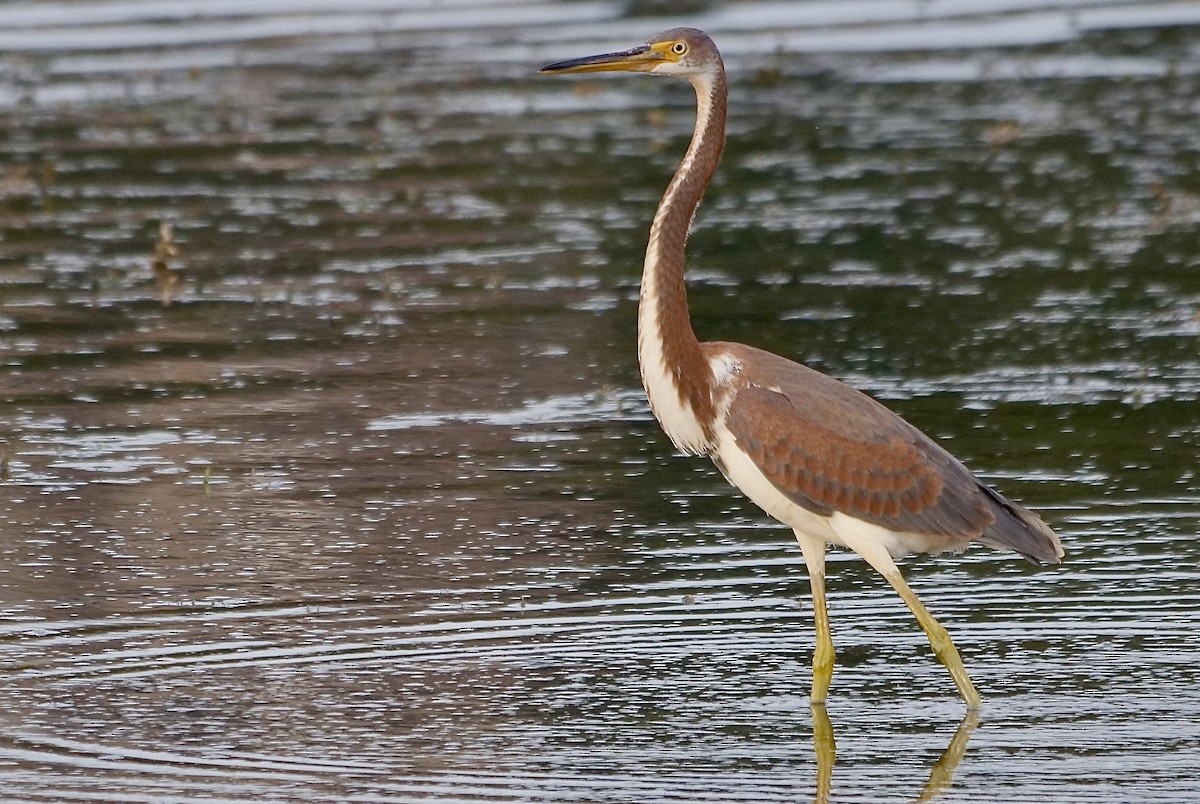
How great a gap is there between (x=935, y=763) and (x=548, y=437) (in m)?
4.22

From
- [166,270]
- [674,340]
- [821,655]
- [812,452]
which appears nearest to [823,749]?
[821,655]

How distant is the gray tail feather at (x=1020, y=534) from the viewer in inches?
307

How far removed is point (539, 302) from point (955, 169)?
216 inches

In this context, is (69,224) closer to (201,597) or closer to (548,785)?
(201,597)

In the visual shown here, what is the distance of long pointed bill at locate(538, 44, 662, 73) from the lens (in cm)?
840

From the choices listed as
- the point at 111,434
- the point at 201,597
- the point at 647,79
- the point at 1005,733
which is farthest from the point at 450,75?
the point at 1005,733

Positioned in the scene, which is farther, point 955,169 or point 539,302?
point 955,169

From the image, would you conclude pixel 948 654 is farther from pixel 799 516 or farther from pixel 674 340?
pixel 674 340

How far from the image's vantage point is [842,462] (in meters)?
7.72

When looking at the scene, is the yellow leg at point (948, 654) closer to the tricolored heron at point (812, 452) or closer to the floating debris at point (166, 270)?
the tricolored heron at point (812, 452)

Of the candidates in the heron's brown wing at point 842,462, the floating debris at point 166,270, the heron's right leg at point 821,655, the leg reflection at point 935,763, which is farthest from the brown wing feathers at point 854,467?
the floating debris at point 166,270

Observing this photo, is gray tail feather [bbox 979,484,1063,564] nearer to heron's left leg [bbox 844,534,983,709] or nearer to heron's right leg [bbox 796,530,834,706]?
heron's left leg [bbox 844,534,983,709]

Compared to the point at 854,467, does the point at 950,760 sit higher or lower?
lower

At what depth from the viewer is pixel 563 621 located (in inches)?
328
